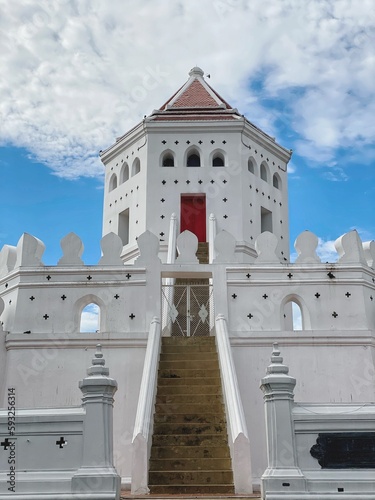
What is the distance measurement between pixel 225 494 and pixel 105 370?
10.0 ft

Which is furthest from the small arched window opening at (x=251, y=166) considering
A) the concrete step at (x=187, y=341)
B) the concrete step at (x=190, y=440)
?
the concrete step at (x=190, y=440)

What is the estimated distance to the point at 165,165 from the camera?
78.1ft

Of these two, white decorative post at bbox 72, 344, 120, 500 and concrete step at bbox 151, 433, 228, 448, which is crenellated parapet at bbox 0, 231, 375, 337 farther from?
white decorative post at bbox 72, 344, 120, 500

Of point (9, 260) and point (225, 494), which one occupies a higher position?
point (9, 260)

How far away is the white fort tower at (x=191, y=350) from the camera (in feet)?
30.1

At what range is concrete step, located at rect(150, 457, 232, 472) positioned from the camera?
11375 millimetres

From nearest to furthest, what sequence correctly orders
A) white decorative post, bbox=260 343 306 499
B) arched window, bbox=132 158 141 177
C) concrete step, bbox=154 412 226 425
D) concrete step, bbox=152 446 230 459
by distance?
1. white decorative post, bbox=260 343 306 499
2. concrete step, bbox=152 446 230 459
3. concrete step, bbox=154 412 226 425
4. arched window, bbox=132 158 141 177

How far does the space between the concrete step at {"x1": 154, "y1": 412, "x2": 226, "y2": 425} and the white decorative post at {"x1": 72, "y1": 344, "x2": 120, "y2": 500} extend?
336 cm

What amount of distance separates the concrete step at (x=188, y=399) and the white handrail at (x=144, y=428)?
0.23m

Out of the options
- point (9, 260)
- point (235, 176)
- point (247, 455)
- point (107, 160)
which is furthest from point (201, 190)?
point (247, 455)

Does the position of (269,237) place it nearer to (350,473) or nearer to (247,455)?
(247,455)

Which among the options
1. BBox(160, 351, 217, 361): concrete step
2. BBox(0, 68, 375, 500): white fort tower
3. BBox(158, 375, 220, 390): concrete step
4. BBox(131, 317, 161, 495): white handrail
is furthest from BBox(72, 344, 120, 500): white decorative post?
BBox(160, 351, 217, 361): concrete step

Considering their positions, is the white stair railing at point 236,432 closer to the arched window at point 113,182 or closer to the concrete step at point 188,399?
the concrete step at point 188,399

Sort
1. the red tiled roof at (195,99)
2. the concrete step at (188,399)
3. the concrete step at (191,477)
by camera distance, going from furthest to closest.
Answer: the red tiled roof at (195,99), the concrete step at (188,399), the concrete step at (191,477)
